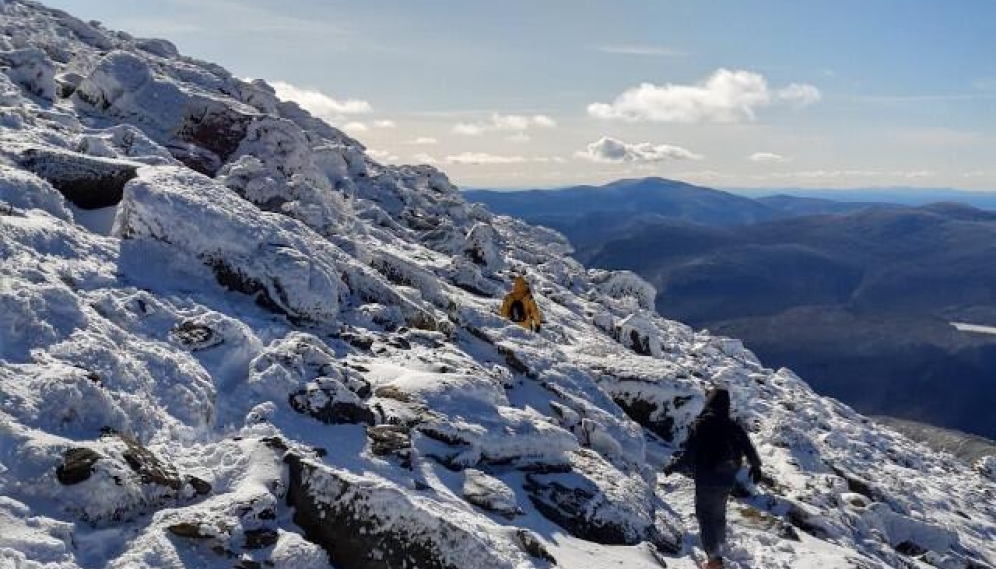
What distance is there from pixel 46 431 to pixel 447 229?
101ft

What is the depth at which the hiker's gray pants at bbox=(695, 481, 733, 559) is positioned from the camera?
37.0 ft

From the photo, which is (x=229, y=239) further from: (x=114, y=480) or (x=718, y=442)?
(x=718, y=442)

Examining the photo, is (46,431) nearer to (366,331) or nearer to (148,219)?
(148,219)

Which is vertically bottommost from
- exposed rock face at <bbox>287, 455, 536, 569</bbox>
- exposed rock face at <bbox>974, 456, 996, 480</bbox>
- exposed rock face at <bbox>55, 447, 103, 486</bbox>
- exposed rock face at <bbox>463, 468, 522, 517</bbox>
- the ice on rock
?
exposed rock face at <bbox>974, 456, 996, 480</bbox>

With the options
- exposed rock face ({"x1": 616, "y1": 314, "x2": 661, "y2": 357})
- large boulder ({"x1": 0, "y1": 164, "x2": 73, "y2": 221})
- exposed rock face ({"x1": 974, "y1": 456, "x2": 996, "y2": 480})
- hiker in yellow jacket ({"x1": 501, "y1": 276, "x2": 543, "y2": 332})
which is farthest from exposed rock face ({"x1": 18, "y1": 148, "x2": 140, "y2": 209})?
exposed rock face ({"x1": 974, "y1": 456, "x2": 996, "y2": 480})

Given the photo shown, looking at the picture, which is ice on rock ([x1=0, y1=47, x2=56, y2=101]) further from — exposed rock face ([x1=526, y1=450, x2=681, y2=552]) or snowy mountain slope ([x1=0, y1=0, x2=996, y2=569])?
exposed rock face ([x1=526, y1=450, x2=681, y2=552])

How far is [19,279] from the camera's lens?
408 inches

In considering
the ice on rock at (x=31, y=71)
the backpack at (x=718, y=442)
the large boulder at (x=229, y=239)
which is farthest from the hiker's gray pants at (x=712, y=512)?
the ice on rock at (x=31, y=71)

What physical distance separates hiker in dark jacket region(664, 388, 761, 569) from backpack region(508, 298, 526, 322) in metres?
11.7

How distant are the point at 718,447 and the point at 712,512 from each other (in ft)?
3.69

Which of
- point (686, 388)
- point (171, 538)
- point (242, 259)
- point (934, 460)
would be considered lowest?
point (934, 460)

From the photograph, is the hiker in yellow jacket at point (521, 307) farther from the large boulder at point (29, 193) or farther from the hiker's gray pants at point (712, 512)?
the large boulder at point (29, 193)

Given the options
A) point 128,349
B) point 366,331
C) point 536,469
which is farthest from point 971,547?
point 128,349

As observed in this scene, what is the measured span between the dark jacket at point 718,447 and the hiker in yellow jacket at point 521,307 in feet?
38.2
